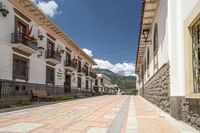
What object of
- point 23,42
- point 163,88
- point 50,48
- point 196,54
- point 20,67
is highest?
point 50,48

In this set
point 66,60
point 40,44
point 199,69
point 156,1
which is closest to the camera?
point 199,69

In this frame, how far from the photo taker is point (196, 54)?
5.72m

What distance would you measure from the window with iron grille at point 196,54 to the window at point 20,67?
458 inches

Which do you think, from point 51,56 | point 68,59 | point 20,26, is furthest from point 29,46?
point 68,59

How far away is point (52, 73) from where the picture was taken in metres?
22.2

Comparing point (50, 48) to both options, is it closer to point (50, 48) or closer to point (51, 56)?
point (50, 48)

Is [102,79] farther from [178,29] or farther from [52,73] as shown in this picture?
[178,29]

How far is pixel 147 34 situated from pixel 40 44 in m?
8.07

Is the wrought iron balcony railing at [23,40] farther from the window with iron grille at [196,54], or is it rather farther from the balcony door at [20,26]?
the window with iron grille at [196,54]

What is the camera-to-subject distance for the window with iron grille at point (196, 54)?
559 centimetres

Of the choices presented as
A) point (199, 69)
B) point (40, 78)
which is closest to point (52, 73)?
point (40, 78)

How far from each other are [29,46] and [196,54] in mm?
12420

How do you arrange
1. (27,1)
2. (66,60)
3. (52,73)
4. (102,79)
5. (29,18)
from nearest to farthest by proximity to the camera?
(27,1)
(29,18)
(52,73)
(66,60)
(102,79)

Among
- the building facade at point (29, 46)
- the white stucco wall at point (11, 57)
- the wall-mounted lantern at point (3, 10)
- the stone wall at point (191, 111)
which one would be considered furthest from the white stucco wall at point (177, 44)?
the white stucco wall at point (11, 57)
